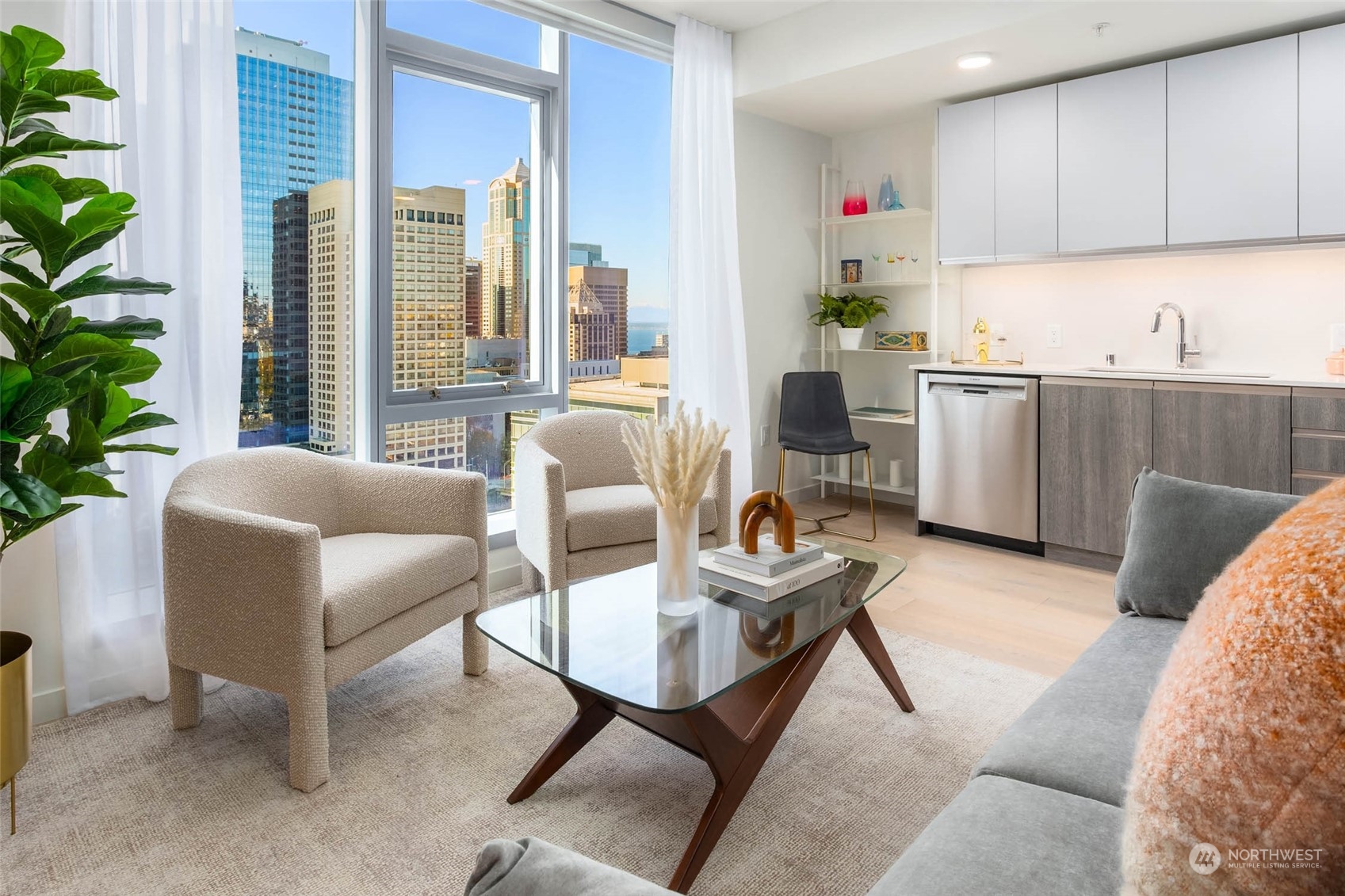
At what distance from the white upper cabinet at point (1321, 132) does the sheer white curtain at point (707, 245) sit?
242cm

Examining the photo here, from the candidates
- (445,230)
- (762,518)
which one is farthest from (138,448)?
(445,230)

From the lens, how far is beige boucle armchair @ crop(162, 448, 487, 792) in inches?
77.4

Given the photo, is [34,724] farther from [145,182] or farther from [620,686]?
[620,686]

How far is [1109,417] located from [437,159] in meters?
3.13

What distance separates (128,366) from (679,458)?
125 cm

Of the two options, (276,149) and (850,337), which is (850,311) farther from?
(276,149)

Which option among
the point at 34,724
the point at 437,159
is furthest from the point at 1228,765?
the point at 437,159

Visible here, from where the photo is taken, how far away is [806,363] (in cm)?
508

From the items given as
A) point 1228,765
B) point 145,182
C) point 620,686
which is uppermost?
point 145,182

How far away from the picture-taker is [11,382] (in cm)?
161

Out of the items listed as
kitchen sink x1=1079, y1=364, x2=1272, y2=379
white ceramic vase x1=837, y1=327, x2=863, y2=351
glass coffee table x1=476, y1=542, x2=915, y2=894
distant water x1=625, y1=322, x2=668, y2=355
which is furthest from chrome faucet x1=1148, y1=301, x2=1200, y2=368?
glass coffee table x1=476, y1=542, x2=915, y2=894

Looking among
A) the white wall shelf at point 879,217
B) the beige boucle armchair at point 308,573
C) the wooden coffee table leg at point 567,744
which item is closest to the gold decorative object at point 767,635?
the wooden coffee table leg at point 567,744

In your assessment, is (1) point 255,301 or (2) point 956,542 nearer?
(1) point 255,301

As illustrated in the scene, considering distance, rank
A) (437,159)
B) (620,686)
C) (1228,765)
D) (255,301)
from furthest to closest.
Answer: (437,159)
(255,301)
(620,686)
(1228,765)
